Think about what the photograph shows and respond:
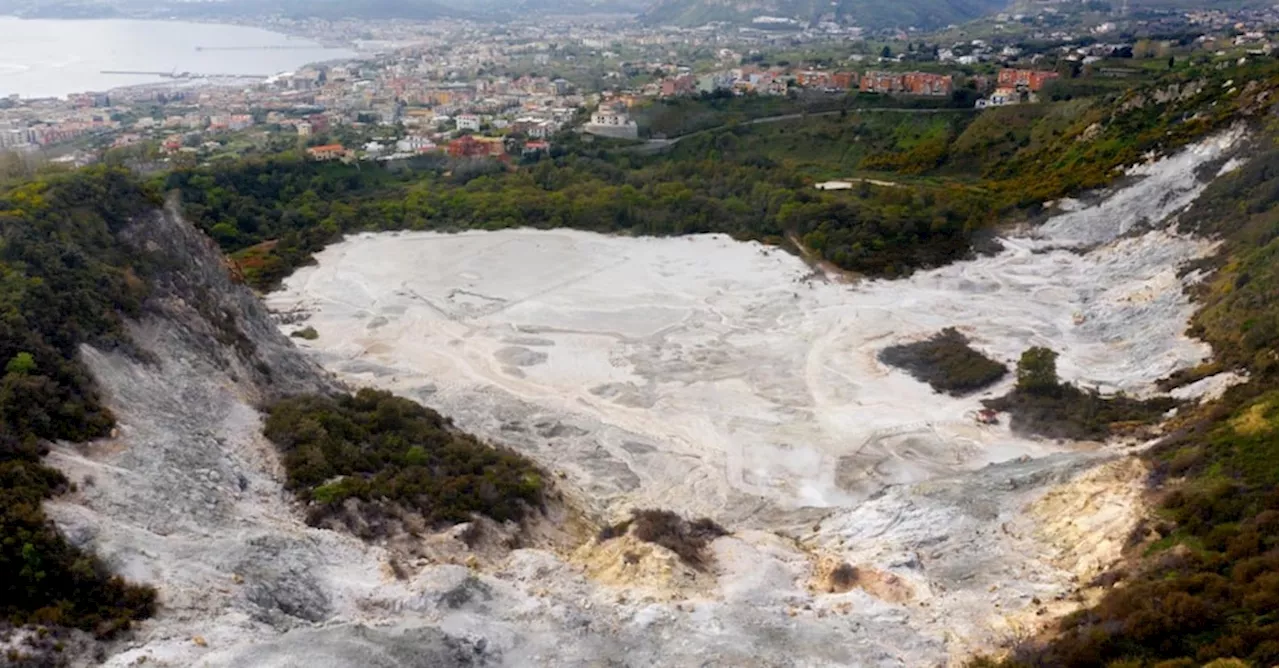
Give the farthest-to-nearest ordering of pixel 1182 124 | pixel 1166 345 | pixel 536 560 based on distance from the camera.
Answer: pixel 1182 124, pixel 1166 345, pixel 536 560

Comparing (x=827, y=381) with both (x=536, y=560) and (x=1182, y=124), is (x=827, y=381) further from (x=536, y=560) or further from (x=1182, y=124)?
(x=1182, y=124)

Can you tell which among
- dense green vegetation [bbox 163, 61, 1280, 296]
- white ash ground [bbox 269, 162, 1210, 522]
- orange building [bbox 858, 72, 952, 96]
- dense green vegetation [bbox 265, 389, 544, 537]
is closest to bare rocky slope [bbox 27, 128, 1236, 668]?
dense green vegetation [bbox 265, 389, 544, 537]

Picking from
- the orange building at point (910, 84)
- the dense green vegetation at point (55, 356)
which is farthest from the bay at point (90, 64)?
the dense green vegetation at point (55, 356)

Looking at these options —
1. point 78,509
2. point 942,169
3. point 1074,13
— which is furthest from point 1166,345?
point 1074,13

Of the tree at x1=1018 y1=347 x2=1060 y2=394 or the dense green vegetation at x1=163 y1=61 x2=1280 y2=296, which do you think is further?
the dense green vegetation at x1=163 y1=61 x2=1280 y2=296

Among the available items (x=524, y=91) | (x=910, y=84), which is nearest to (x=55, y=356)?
(x=910, y=84)

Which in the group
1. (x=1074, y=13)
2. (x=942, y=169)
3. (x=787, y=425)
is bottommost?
(x=787, y=425)

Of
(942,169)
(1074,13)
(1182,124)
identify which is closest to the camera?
(1182,124)

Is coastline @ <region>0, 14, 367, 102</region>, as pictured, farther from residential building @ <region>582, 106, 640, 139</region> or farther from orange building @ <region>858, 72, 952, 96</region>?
orange building @ <region>858, 72, 952, 96</region>
